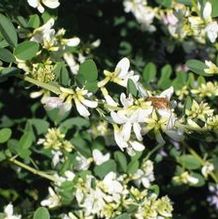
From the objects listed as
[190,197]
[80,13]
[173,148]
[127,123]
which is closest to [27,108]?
[80,13]

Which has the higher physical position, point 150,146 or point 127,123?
point 127,123

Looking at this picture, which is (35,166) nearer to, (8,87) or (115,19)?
(8,87)

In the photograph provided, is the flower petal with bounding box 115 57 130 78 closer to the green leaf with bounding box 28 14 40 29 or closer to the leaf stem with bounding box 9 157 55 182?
the green leaf with bounding box 28 14 40 29

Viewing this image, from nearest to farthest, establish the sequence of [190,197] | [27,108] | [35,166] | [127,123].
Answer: [127,123] < [35,166] < [27,108] < [190,197]

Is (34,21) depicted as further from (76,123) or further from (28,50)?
(76,123)

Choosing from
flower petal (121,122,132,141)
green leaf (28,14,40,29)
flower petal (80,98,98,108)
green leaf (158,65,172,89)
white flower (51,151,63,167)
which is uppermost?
green leaf (28,14,40,29)

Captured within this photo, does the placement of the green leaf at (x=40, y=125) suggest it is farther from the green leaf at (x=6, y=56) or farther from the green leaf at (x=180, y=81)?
the green leaf at (x=6, y=56)

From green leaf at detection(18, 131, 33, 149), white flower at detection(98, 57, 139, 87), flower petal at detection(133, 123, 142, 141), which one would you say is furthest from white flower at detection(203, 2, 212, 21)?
green leaf at detection(18, 131, 33, 149)
